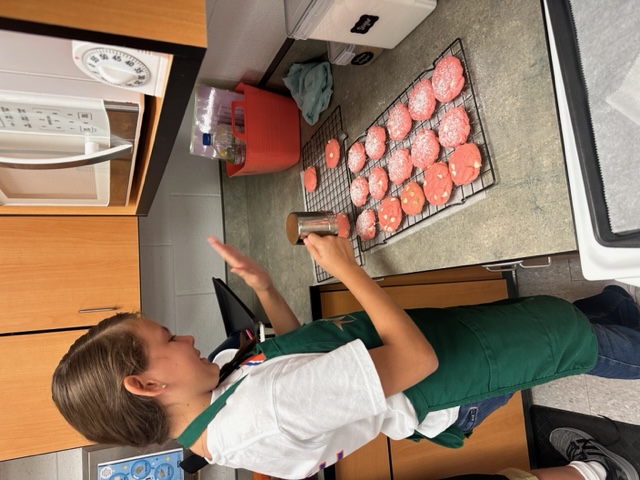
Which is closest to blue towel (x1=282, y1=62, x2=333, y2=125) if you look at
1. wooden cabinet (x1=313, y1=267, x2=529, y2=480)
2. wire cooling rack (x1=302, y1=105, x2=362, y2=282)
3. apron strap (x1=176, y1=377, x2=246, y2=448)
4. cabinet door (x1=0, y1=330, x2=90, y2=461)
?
wire cooling rack (x1=302, y1=105, x2=362, y2=282)

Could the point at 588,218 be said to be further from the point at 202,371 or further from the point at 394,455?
the point at 394,455

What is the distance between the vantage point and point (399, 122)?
1141 millimetres

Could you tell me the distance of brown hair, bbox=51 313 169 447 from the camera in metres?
0.85

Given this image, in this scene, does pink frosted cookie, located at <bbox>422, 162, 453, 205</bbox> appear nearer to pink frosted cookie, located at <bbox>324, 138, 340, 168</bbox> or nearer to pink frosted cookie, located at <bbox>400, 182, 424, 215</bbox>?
pink frosted cookie, located at <bbox>400, 182, 424, 215</bbox>

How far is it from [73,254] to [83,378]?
85 centimetres

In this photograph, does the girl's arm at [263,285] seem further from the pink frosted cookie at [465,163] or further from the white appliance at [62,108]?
the pink frosted cookie at [465,163]

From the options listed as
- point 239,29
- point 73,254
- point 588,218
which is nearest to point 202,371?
point 588,218

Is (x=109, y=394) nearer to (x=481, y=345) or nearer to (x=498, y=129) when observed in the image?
(x=481, y=345)

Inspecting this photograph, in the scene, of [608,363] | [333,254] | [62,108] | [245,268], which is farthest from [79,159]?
[608,363]

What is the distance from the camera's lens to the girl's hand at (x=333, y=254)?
36.5 inches

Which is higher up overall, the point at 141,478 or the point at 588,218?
the point at 588,218

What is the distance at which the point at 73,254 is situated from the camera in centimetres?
158

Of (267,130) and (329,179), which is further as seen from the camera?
(267,130)

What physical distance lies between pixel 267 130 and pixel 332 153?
1.11 feet
